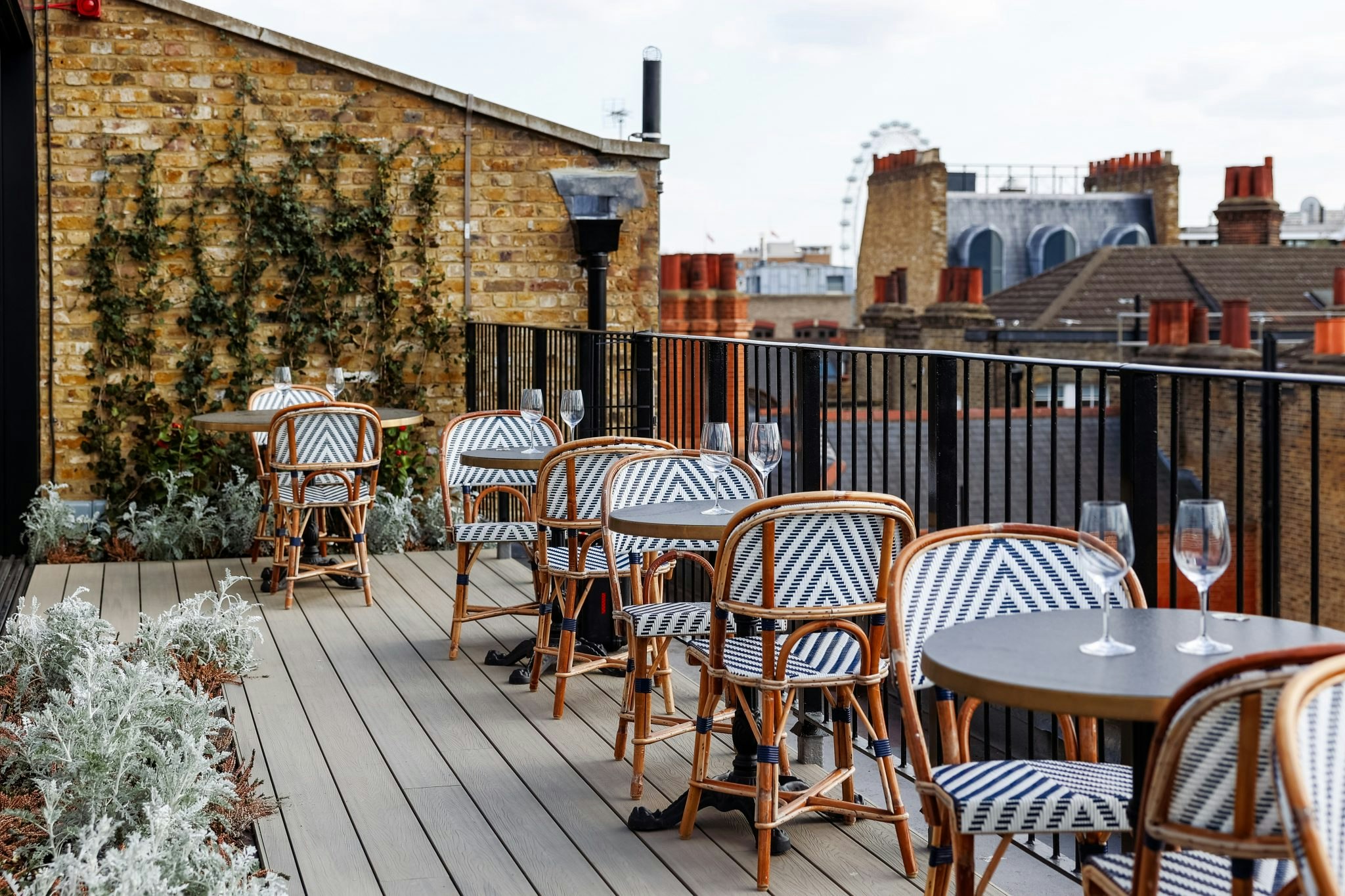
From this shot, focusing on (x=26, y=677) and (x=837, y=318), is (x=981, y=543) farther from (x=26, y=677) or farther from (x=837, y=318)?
(x=837, y=318)

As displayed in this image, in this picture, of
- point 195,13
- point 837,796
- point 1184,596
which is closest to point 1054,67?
point 1184,596

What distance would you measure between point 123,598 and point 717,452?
383 centimetres

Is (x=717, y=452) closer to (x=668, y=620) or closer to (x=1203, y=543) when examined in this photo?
(x=668, y=620)

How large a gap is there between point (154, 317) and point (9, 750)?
4921 mm

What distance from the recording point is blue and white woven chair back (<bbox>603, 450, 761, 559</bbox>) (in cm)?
401

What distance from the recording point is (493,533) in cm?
522

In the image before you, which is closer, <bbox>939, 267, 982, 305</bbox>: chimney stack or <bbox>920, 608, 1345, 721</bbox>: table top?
<bbox>920, 608, 1345, 721</bbox>: table top

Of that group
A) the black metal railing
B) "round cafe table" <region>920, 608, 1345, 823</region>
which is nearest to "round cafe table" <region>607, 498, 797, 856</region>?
the black metal railing

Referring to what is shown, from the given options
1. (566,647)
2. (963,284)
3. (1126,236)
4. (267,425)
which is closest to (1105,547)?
(566,647)

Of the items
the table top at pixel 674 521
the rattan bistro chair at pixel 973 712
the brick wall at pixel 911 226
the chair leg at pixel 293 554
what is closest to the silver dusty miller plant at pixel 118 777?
the table top at pixel 674 521

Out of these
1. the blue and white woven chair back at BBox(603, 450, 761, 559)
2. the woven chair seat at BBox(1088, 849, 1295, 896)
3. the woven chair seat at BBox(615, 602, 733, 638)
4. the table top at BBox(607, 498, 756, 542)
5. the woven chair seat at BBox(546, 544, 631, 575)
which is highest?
the blue and white woven chair back at BBox(603, 450, 761, 559)

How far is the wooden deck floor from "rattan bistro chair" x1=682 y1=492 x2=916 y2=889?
190mm

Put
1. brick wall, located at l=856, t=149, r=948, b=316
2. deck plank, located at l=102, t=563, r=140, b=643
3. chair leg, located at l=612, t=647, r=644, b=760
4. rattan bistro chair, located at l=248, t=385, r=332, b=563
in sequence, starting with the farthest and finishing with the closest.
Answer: brick wall, located at l=856, t=149, r=948, b=316 < rattan bistro chair, located at l=248, t=385, r=332, b=563 < deck plank, located at l=102, t=563, r=140, b=643 < chair leg, located at l=612, t=647, r=644, b=760

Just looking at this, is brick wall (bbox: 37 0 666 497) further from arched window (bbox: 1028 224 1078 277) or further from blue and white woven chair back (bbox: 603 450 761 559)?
arched window (bbox: 1028 224 1078 277)
